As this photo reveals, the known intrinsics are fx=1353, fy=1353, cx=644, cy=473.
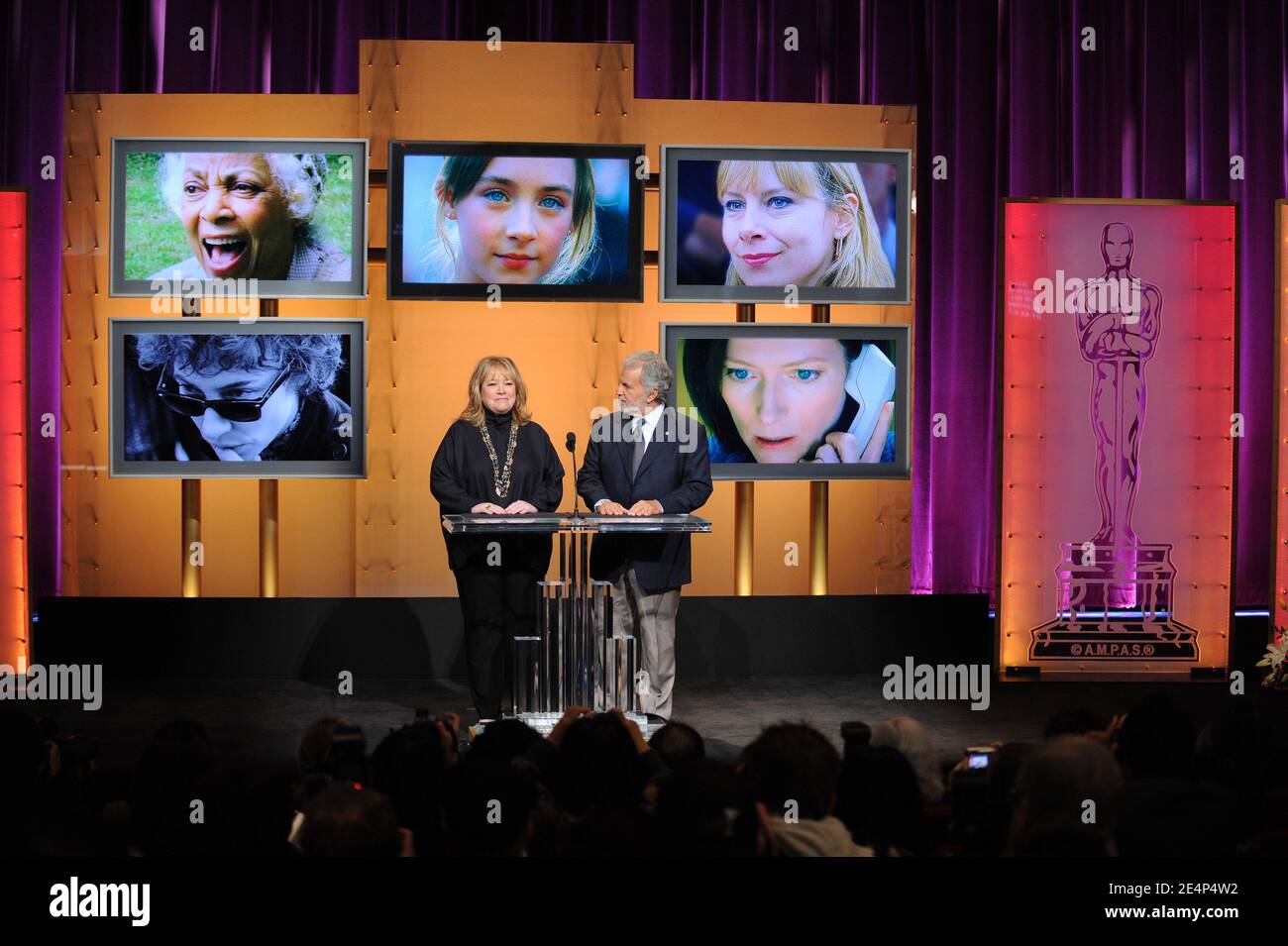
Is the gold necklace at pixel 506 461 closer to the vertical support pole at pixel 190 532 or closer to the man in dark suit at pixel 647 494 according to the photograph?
the man in dark suit at pixel 647 494

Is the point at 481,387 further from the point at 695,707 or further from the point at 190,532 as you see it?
the point at 190,532

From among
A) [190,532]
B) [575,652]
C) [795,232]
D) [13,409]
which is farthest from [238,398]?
[795,232]

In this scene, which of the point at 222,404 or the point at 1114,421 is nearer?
the point at 1114,421

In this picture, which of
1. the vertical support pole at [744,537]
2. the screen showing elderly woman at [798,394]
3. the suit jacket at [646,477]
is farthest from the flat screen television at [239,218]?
the vertical support pole at [744,537]

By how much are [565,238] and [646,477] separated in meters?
1.92

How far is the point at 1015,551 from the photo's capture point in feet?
22.0

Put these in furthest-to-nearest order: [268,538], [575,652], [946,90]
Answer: [946,90] → [268,538] → [575,652]

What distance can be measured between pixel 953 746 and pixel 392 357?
358 centimetres

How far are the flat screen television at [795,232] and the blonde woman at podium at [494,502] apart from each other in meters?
1.72

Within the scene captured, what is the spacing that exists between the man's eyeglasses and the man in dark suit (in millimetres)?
2147

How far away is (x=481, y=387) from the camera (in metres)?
5.47

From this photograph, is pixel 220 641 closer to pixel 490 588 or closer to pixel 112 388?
pixel 112 388

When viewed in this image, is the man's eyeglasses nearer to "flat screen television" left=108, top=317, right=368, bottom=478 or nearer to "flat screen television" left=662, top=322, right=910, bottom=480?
"flat screen television" left=108, top=317, right=368, bottom=478
